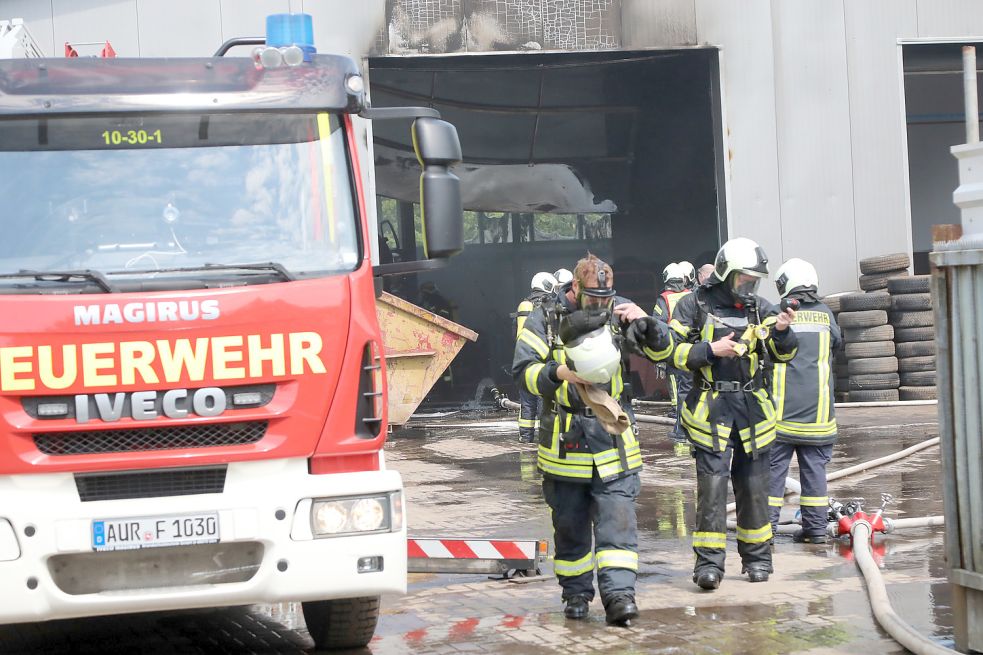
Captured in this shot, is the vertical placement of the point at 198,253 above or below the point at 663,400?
above

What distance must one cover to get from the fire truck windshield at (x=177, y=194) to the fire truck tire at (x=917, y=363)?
1354cm

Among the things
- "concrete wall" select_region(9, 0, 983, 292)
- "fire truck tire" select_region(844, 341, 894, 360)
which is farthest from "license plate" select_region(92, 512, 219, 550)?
"fire truck tire" select_region(844, 341, 894, 360)

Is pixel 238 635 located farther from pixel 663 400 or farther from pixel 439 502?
pixel 663 400

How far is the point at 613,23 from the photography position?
18.1 m

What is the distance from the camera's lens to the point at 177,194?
5.27 meters

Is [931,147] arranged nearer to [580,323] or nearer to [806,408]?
[806,408]

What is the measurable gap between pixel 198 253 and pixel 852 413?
1308 cm

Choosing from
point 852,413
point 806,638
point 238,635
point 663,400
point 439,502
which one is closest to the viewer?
point 806,638

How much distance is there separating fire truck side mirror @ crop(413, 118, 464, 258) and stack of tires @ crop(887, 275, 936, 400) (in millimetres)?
13192

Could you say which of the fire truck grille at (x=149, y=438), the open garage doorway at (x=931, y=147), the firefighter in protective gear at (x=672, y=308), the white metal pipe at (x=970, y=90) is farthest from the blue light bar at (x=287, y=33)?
the open garage doorway at (x=931, y=147)

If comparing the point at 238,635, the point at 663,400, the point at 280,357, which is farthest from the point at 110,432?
the point at 663,400

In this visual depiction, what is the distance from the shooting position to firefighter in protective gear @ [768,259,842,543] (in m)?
8.11

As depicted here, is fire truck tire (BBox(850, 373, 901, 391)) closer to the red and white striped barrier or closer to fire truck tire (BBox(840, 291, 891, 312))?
fire truck tire (BBox(840, 291, 891, 312))

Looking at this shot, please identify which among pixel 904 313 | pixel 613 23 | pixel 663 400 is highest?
pixel 613 23
